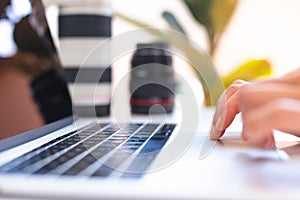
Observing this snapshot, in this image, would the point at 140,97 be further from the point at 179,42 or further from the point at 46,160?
the point at 46,160

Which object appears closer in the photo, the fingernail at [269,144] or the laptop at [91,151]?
the laptop at [91,151]

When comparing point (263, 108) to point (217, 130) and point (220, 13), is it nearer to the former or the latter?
point (217, 130)

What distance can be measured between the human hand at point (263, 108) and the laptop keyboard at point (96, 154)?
80mm

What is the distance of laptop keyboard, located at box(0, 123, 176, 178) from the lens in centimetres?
33

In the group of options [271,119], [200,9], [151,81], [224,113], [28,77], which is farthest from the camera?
[200,9]

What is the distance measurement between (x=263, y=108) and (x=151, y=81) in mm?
456

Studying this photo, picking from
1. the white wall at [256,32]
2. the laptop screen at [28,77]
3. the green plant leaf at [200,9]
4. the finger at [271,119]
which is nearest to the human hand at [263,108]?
the finger at [271,119]

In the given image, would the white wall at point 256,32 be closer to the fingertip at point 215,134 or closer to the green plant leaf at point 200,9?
the green plant leaf at point 200,9

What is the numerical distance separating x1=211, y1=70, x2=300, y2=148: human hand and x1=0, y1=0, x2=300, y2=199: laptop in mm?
24

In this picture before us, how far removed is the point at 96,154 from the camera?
1.30 ft

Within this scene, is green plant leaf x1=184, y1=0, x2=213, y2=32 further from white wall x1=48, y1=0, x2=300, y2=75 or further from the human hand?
the human hand

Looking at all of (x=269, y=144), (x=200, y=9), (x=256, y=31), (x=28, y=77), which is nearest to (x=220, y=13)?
(x=200, y=9)

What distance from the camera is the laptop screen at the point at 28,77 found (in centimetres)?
53

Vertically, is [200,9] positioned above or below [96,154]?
above
